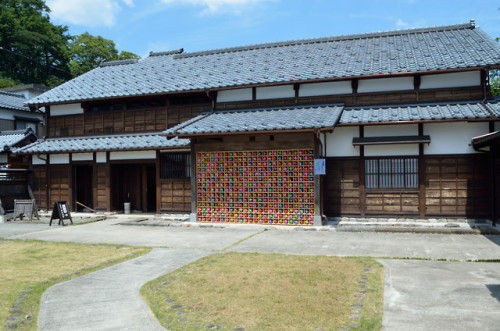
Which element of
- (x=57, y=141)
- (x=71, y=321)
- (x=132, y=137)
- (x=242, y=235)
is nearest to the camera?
(x=71, y=321)

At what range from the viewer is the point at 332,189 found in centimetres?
1409

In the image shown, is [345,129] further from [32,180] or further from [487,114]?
[32,180]

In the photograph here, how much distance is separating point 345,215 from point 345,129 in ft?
9.71

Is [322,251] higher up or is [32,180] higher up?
[32,180]

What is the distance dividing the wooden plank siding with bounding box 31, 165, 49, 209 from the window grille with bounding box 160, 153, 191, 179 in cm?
616

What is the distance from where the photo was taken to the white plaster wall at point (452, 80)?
44.8 feet

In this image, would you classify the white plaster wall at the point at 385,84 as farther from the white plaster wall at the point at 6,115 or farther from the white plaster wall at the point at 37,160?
the white plaster wall at the point at 6,115

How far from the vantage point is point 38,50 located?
1815 inches

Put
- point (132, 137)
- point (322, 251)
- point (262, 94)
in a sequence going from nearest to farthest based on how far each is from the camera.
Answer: point (322, 251) < point (262, 94) < point (132, 137)

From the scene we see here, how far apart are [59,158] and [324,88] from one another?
12.2 meters

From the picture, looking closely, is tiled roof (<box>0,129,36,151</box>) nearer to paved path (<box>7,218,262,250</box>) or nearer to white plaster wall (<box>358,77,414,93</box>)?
paved path (<box>7,218,262,250</box>)

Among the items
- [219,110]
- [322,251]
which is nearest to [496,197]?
[322,251]

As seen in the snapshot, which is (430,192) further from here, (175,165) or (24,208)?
(24,208)

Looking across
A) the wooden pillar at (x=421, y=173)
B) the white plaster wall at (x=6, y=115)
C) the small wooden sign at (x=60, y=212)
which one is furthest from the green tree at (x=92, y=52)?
the wooden pillar at (x=421, y=173)
